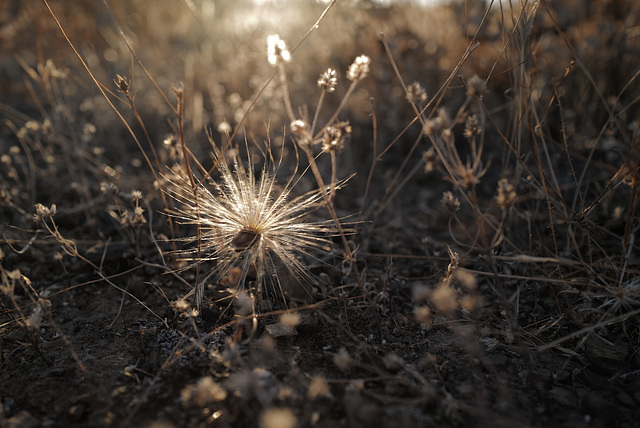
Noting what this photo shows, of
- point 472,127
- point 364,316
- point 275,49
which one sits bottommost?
point 364,316

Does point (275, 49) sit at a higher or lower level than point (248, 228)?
higher

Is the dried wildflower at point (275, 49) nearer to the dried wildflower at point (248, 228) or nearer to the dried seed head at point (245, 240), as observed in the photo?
the dried wildflower at point (248, 228)

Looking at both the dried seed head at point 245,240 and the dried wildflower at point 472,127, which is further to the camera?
the dried seed head at point 245,240

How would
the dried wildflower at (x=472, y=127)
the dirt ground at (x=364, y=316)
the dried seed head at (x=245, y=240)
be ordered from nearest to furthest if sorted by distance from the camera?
the dirt ground at (x=364, y=316), the dried wildflower at (x=472, y=127), the dried seed head at (x=245, y=240)

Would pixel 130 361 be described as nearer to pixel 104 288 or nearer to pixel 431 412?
pixel 104 288

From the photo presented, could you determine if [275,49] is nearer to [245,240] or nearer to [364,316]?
[245,240]

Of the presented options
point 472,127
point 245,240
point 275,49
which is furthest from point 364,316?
point 275,49

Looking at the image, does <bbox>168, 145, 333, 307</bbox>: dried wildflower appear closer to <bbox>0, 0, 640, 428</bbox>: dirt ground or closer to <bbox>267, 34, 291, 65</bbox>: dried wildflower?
<bbox>0, 0, 640, 428</bbox>: dirt ground

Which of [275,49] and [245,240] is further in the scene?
[245,240]

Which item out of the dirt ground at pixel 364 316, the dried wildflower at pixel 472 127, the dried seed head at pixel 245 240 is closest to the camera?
the dirt ground at pixel 364 316

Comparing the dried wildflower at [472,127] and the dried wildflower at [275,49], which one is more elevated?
the dried wildflower at [275,49]

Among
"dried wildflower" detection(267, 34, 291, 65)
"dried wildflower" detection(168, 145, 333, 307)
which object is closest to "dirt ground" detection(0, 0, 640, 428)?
"dried wildflower" detection(168, 145, 333, 307)

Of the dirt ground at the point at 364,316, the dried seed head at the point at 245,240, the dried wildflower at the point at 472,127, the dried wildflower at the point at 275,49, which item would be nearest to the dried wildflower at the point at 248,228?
the dried seed head at the point at 245,240
